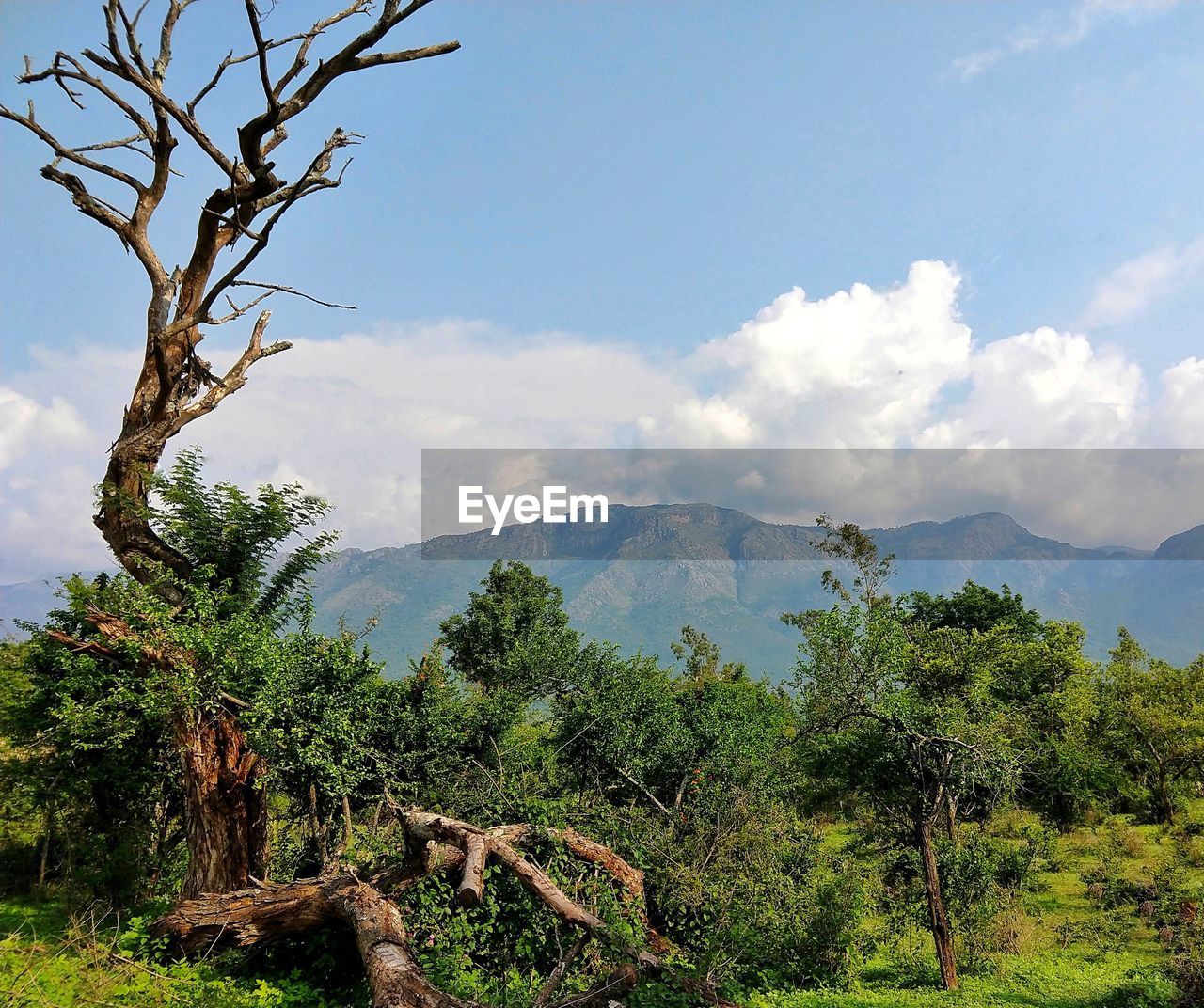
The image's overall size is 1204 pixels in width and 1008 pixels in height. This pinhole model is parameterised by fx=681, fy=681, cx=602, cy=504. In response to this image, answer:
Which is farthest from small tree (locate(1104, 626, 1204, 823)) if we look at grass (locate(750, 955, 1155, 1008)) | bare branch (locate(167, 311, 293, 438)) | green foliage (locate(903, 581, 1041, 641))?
bare branch (locate(167, 311, 293, 438))

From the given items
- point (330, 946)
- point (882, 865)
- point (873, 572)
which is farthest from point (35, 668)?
point (873, 572)

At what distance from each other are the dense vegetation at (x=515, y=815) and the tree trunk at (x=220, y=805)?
0.35 m

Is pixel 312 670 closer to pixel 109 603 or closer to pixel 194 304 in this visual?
pixel 109 603

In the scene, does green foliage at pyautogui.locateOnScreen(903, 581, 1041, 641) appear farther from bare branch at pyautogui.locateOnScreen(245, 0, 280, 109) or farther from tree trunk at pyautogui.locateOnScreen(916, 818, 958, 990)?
bare branch at pyautogui.locateOnScreen(245, 0, 280, 109)

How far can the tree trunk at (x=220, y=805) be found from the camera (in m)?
10.1

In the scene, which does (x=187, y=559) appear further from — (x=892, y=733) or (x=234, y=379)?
(x=892, y=733)

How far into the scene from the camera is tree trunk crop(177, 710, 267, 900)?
33.1 ft

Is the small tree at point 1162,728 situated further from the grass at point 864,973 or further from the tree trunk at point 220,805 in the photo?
the tree trunk at point 220,805

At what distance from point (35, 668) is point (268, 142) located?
10414 mm

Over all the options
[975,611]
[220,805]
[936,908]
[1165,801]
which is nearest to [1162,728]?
[1165,801]

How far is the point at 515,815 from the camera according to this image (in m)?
11.7

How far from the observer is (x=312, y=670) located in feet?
40.8

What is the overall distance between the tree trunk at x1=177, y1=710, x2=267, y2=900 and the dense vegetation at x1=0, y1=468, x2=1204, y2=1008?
1.14 ft

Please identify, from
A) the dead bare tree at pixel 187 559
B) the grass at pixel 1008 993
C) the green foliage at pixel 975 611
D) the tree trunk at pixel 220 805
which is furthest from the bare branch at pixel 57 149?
the green foliage at pixel 975 611
